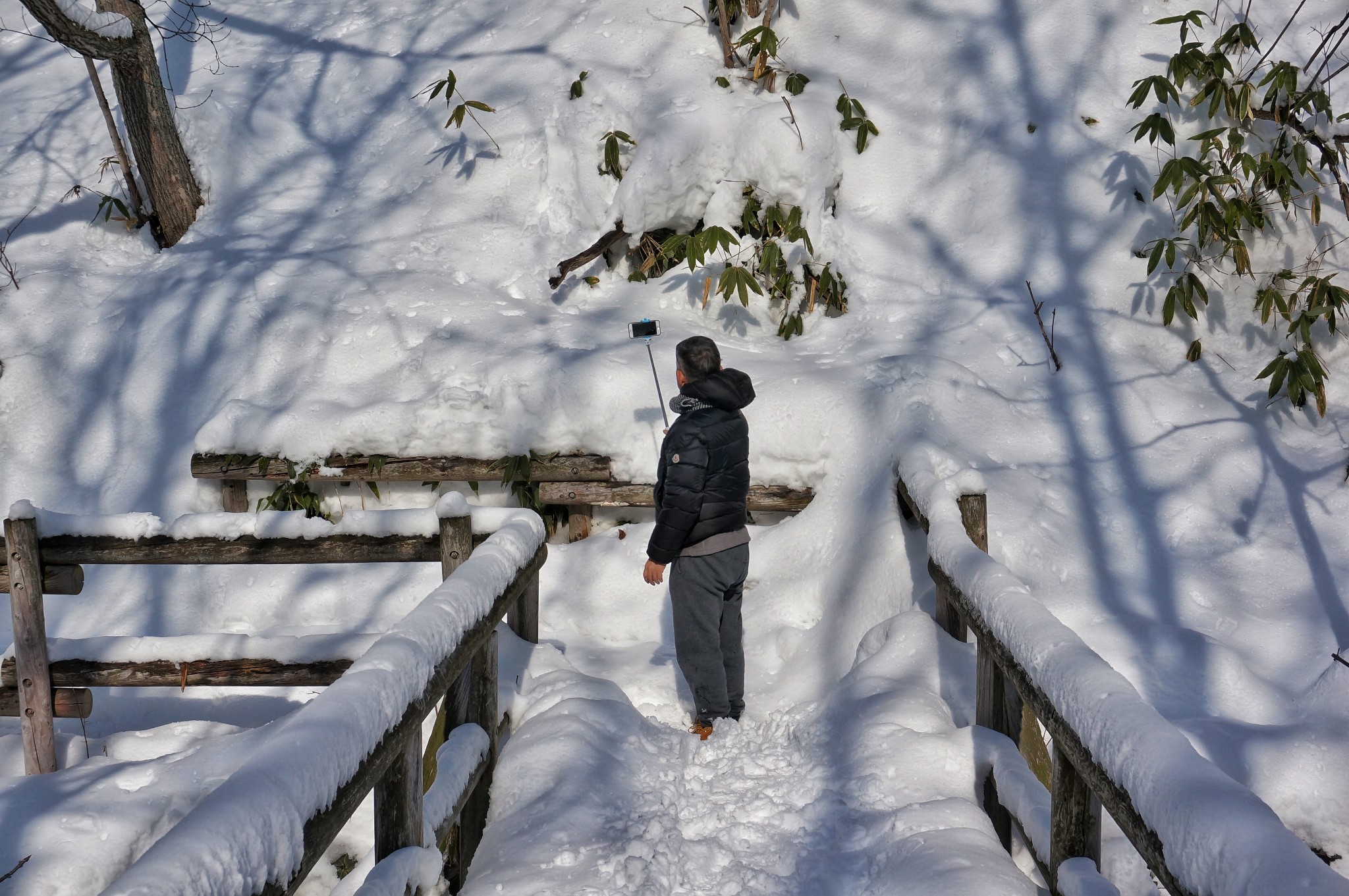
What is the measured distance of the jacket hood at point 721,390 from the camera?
14.1 ft

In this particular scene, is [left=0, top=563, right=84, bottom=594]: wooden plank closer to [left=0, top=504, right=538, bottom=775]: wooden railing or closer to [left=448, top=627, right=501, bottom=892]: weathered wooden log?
[left=0, top=504, right=538, bottom=775]: wooden railing

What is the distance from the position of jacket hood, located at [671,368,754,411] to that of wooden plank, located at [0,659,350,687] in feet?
6.95

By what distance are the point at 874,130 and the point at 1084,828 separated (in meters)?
7.51

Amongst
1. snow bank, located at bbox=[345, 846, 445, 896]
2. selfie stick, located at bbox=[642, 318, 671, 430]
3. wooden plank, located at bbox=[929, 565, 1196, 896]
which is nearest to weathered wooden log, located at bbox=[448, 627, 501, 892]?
snow bank, located at bbox=[345, 846, 445, 896]

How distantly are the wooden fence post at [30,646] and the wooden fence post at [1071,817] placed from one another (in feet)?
15.1

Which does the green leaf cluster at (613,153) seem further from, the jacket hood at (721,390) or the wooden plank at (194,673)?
the wooden plank at (194,673)

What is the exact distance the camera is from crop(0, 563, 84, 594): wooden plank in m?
4.64

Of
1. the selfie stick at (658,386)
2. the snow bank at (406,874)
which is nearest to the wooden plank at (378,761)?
the snow bank at (406,874)

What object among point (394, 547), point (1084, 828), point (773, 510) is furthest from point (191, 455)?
point (1084, 828)

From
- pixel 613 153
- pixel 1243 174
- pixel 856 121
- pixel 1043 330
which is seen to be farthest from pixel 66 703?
pixel 1243 174

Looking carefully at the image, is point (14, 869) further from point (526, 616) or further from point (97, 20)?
point (97, 20)

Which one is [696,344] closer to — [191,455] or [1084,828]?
[1084,828]

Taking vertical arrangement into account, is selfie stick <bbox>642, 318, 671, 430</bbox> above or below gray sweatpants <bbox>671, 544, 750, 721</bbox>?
above

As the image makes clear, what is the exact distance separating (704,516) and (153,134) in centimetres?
764
